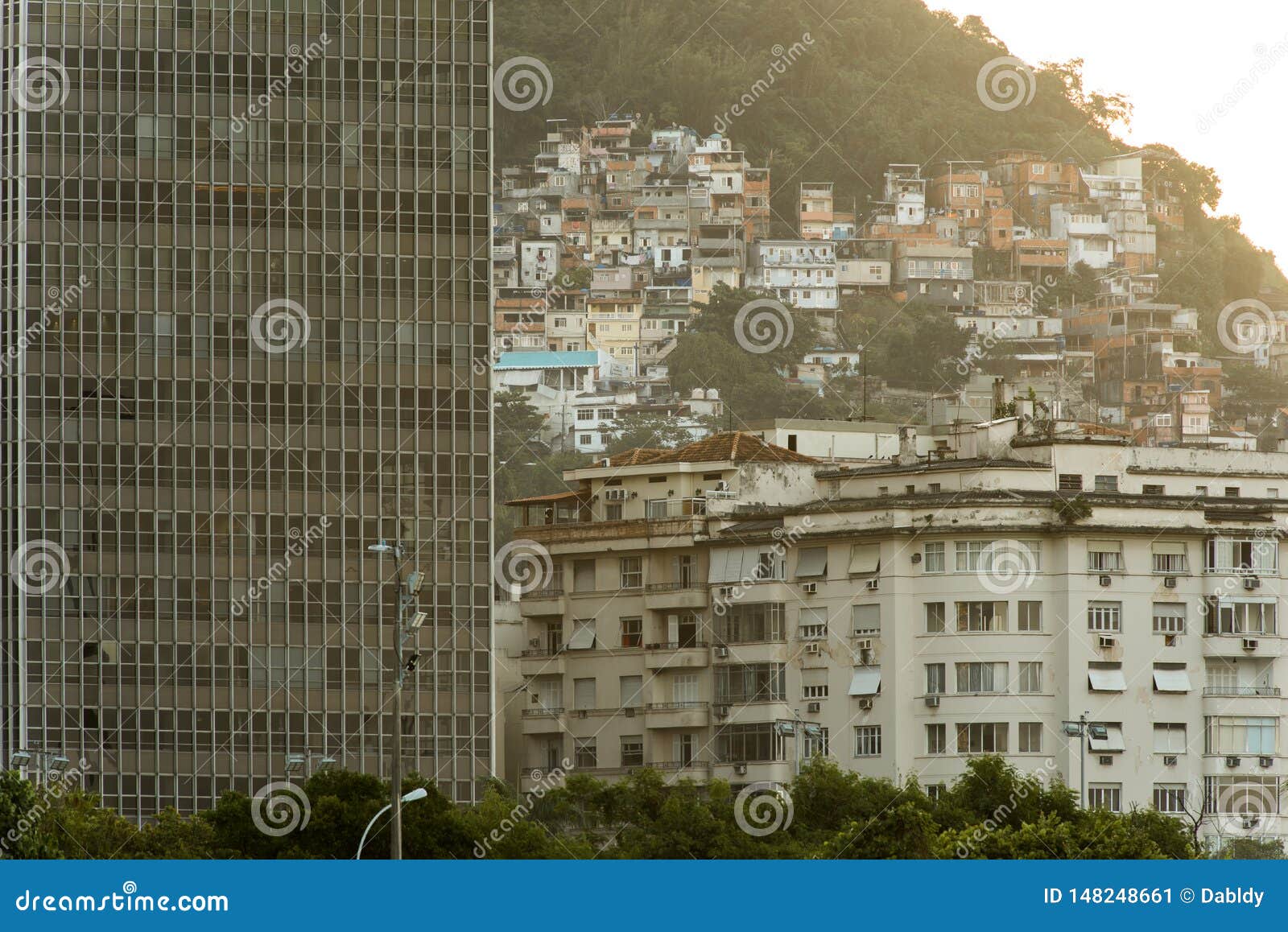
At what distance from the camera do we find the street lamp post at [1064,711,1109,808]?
90.7 meters

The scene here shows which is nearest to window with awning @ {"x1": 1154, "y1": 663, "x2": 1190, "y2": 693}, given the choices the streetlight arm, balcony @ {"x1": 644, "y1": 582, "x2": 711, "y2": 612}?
balcony @ {"x1": 644, "y1": 582, "x2": 711, "y2": 612}

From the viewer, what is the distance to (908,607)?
96.2 meters

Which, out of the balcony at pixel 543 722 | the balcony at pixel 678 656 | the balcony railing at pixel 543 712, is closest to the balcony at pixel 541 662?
the balcony railing at pixel 543 712

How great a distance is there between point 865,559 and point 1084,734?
35.4 ft

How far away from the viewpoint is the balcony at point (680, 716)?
322 feet

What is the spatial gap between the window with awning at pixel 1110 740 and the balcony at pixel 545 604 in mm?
20507

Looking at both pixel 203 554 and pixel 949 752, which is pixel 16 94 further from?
pixel 949 752

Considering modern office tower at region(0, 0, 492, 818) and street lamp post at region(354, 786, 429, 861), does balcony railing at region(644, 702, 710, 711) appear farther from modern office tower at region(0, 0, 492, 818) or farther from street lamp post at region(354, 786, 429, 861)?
street lamp post at region(354, 786, 429, 861)

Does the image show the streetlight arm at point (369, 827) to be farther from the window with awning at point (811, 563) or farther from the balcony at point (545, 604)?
the balcony at point (545, 604)

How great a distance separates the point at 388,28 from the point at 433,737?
24.4 meters

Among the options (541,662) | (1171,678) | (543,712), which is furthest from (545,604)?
(1171,678)

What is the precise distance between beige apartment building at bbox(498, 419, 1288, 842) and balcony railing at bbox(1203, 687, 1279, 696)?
0.10m

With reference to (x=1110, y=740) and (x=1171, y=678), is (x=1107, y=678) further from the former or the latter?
(x=1171, y=678)
